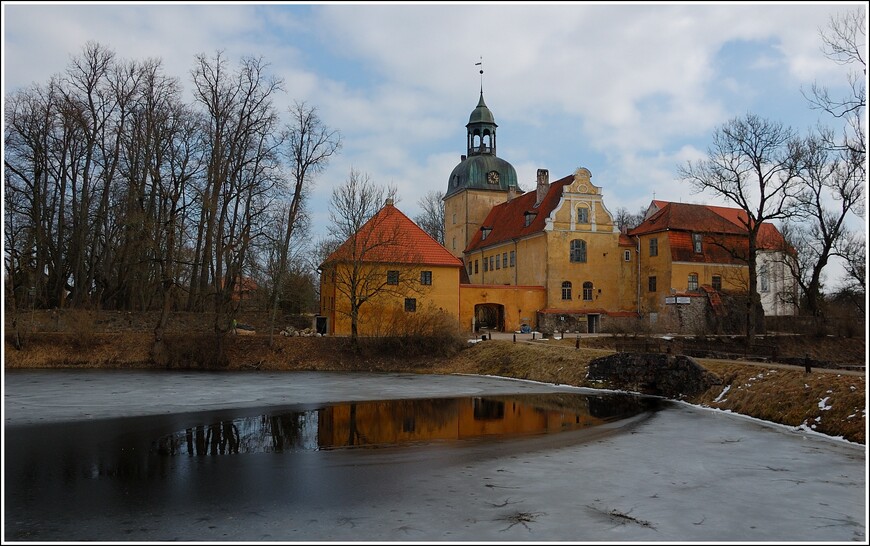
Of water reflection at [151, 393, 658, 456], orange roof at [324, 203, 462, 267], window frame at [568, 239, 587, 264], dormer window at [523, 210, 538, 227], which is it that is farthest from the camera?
dormer window at [523, 210, 538, 227]

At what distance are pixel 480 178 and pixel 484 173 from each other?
0.56 meters

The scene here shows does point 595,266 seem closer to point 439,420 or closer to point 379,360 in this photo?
point 379,360

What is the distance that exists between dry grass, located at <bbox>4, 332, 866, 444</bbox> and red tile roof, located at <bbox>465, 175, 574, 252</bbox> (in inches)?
597

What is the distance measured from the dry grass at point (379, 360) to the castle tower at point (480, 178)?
85.3 ft

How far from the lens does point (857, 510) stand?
333 inches

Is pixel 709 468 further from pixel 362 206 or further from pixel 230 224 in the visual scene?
pixel 230 224

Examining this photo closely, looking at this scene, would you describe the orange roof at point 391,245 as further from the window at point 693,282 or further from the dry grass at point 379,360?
the window at point 693,282

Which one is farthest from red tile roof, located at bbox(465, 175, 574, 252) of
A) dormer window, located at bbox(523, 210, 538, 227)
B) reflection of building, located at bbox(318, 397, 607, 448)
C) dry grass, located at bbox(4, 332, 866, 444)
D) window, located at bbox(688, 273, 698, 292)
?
reflection of building, located at bbox(318, 397, 607, 448)

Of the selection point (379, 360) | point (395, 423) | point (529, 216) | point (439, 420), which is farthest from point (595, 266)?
point (395, 423)

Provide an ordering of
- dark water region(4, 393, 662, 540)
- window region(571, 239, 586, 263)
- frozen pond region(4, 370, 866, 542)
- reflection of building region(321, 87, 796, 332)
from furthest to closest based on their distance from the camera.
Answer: window region(571, 239, 586, 263) → reflection of building region(321, 87, 796, 332) → dark water region(4, 393, 662, 540) → frozen pond region(4, 370, 866, 542)

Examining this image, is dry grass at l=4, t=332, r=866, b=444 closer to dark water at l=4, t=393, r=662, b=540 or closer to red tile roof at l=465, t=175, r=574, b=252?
dark water at l=4, t=393, r=662, b=540

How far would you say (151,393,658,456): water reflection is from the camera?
12.7m

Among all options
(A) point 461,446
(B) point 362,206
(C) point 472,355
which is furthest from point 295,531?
(B) point 362,206

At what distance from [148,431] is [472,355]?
62.8ft
